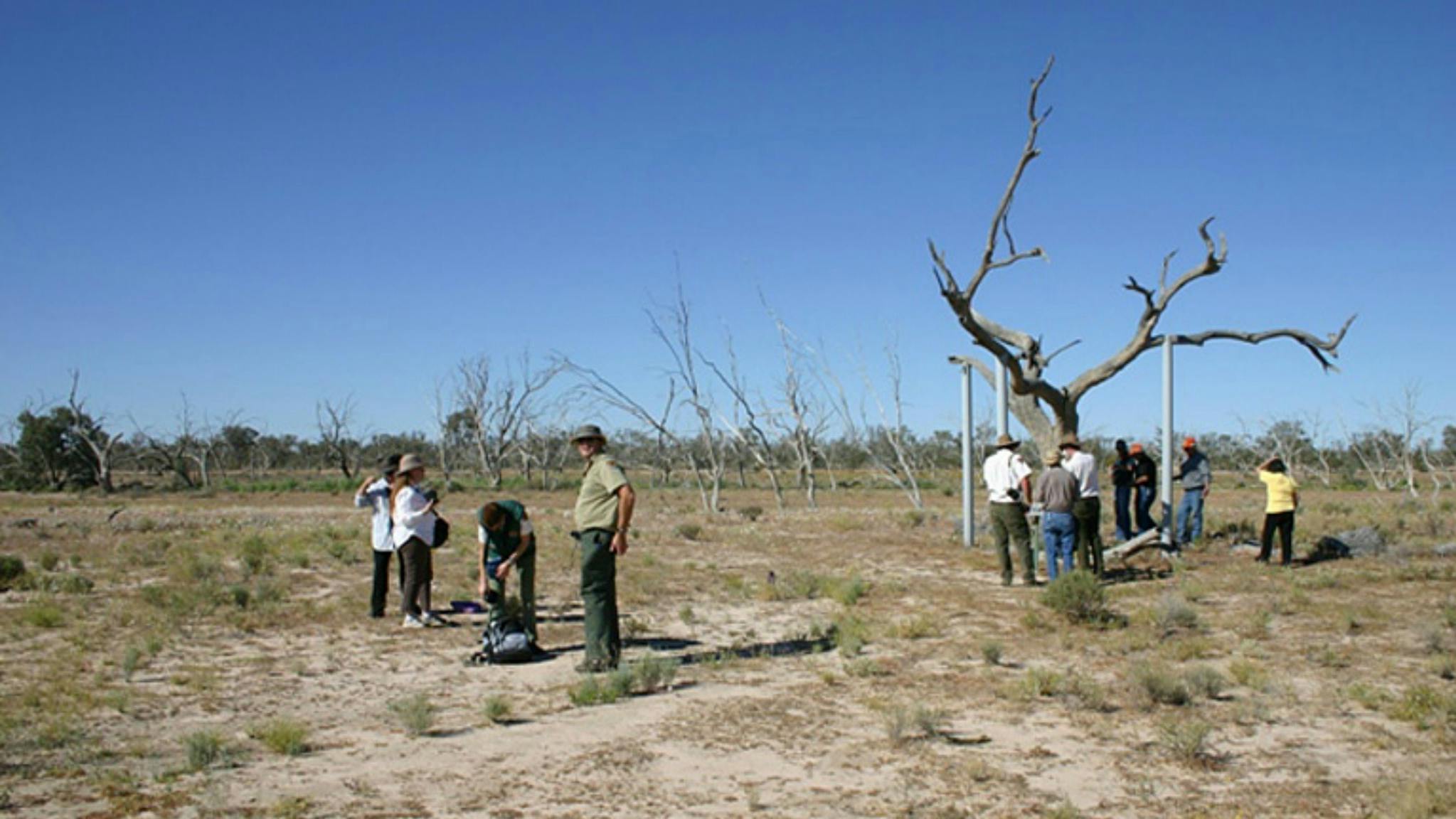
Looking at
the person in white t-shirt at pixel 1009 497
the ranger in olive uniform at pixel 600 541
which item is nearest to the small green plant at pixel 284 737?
the ranger in olive uniform at pixel 600 541

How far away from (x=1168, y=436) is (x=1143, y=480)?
71cm

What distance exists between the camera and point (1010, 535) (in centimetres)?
1234

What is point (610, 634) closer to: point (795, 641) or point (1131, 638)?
point (795, 641)

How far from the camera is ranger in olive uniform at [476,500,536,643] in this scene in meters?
8.49

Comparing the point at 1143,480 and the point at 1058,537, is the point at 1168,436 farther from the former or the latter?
the point at 1058,537

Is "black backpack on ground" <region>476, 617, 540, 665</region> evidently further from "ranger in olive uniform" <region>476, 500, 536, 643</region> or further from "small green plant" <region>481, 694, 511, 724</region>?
"small green plant" <region>481, 694, 511, 724</region>

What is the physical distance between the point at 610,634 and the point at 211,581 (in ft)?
24.9

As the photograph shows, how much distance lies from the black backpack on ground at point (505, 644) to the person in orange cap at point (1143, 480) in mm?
9762

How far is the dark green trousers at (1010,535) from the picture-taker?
12.0 meters

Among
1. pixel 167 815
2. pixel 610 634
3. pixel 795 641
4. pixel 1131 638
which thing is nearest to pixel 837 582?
pixel 795 641

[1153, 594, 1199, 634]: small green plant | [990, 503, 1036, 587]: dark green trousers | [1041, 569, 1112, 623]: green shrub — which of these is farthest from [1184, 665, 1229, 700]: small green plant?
[990, 503, 1036, 587]: dark green trousers

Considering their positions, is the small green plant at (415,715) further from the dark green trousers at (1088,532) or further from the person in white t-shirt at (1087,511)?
the person in white t-shirt at (1087,511)

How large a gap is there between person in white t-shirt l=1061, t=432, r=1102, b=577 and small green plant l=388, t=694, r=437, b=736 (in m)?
8.04

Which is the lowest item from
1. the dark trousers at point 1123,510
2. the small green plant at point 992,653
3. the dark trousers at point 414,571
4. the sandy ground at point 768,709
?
the sandy ground at point 768,709
